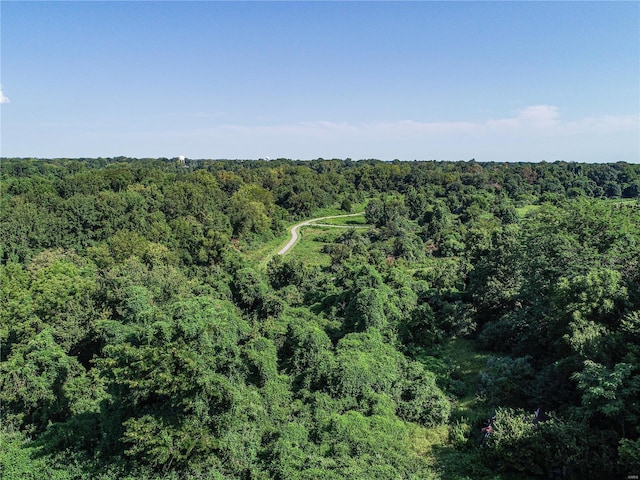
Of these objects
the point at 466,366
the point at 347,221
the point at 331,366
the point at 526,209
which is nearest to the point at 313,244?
the point at 347,221

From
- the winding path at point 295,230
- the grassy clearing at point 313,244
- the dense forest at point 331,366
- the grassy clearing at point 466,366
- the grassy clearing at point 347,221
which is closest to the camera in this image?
the dense forest at point 331,366

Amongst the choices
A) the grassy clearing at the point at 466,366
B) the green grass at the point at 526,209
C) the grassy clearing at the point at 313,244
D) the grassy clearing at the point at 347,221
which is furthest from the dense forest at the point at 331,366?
the green grass at the point at 526,209

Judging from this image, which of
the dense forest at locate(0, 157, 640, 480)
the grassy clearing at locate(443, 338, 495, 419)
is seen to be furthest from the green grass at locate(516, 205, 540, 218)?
the grassy clearing at locate(443, 338, 495, 419)

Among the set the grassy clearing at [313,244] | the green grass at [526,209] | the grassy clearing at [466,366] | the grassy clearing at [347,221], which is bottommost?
the grassy clearing at [466,366]

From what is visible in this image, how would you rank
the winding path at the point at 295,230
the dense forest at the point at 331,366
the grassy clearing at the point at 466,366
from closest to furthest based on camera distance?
the dense forest at the point at 331,366
the grassy clearing at the point at 466,366
the winding path at the point at 295,230

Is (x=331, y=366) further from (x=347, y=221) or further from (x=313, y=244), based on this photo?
(x=347, y=221)

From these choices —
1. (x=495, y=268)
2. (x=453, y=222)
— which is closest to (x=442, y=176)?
(x=453, y=222)

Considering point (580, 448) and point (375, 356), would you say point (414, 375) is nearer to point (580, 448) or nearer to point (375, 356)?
point (375, 356)

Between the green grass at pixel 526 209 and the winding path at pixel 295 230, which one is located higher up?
the green grass at pixel 526 209

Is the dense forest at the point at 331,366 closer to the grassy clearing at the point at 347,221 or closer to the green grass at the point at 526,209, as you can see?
the grassy clearing at the point at 347,221
